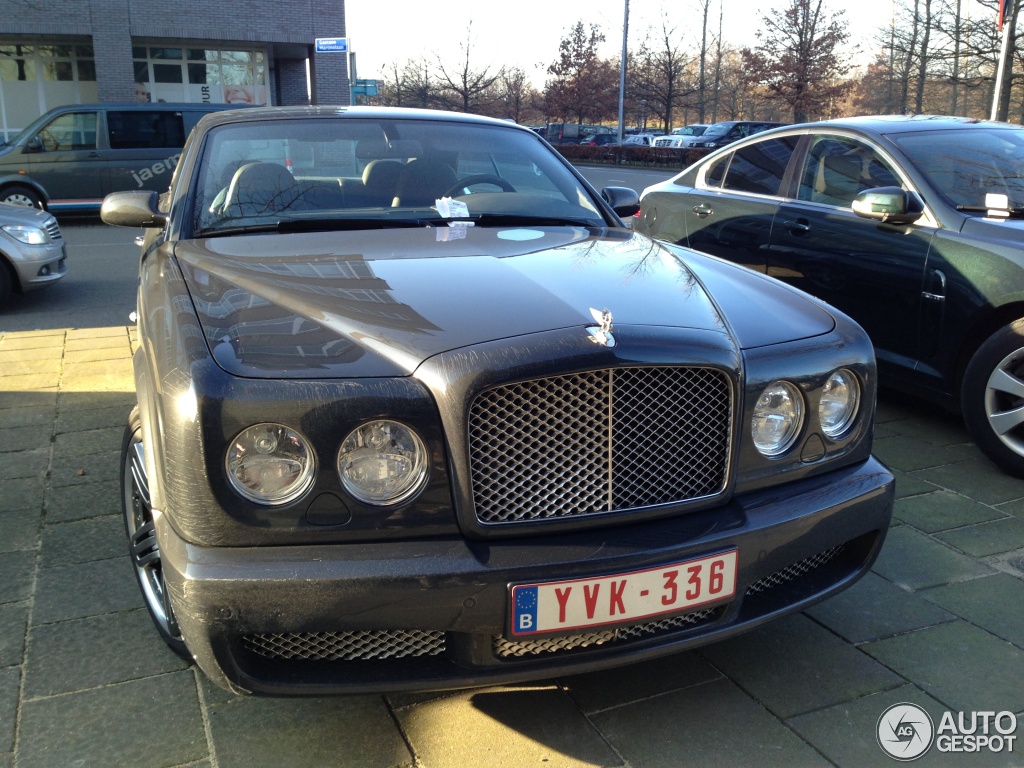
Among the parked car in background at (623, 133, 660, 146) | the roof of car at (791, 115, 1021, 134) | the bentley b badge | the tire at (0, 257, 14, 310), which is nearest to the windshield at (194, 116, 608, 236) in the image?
the bentley b badge

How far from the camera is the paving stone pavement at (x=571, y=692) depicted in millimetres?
2297

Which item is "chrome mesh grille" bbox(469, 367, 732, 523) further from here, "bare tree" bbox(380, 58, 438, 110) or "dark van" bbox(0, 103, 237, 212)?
"bare tree" bbox(380, 58, 438, 110)

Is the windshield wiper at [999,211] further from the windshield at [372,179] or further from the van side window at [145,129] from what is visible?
the van side window at [145,129]

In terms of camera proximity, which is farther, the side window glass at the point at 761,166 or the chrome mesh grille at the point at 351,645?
the side window glass at the point at 761,166

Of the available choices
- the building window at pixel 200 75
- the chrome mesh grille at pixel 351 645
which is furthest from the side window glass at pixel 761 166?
the building window at pixel 200 75

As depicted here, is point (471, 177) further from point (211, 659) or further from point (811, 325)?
point (211, 659)

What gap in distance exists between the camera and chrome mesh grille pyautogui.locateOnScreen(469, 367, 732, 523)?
2.07 metres

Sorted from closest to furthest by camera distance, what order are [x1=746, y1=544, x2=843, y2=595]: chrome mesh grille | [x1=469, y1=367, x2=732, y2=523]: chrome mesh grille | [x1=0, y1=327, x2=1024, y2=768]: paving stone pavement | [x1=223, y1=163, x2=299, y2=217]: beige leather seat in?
[x1=469, y1=367, x2=732, y2=523]: chrome mesh grille → [x1=0, y1=327, x2=1024, y2=768]: paving stone pavement → [x1=746, y1=544, x2=843, y2=595]: chrome mesh grille → [x1=223, y1=163, x2=299, y2=217]: beige leather seat

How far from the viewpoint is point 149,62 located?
25359mm

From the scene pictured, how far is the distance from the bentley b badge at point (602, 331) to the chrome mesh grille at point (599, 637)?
2.15 ft

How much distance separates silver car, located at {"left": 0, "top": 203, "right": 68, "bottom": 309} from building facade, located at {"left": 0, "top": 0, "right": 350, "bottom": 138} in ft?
49.3

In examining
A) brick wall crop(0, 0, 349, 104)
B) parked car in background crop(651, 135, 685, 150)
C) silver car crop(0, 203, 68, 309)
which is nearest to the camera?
silver car crop(0, 203, 68, 309)

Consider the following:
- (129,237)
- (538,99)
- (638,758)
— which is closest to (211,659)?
(638,758)

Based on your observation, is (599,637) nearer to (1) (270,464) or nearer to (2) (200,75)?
(1) (270,464)
